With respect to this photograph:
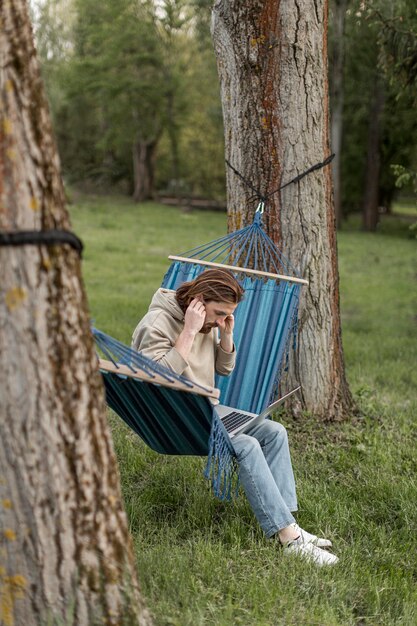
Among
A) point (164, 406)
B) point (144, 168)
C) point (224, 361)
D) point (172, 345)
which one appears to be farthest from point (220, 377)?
point (144, 168)

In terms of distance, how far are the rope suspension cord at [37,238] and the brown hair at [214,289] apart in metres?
1.18

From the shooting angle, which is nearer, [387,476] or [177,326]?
[177,326]

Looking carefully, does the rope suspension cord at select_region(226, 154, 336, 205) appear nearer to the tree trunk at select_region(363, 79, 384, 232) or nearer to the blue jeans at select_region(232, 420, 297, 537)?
the blue jeans at select_region(232, 420, 297, 537)

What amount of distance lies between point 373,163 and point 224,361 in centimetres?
1609

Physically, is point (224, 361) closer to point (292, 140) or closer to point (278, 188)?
point (278, 188)

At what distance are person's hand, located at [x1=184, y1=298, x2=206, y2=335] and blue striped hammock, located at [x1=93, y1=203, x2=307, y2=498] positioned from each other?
16.0 inches

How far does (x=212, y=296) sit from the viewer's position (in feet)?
9.27

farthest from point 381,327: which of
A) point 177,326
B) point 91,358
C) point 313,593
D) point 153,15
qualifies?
point 153,15

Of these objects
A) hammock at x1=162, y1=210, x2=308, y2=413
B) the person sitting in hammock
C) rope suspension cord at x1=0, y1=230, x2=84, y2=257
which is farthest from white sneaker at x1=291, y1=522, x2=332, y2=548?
rope suspension cord at x1=0, y1=230, x2=84, y2=257

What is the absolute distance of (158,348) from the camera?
2.77m

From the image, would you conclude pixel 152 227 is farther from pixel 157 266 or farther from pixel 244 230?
pixel 244 230

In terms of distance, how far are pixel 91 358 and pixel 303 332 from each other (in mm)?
2134

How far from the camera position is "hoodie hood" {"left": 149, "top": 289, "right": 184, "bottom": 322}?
2.90 meters

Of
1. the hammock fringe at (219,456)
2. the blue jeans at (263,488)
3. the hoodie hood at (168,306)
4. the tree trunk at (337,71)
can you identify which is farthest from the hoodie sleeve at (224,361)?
the tree trunk at (337,71)
